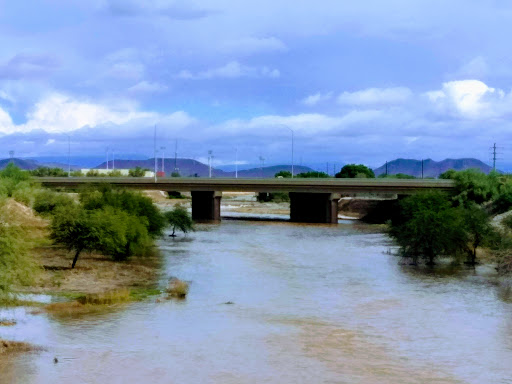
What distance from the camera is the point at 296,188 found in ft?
331

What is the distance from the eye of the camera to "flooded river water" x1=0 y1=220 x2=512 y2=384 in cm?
2394

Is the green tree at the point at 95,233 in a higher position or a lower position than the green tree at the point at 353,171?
lower

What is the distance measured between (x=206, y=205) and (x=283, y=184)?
11.0 meters

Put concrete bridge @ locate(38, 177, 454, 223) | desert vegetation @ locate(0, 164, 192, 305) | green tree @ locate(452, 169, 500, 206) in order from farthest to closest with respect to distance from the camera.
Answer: concrete bridge @ locate(38, 177, 454, 223), green tree @ locate(452, 169, 500, 206), desert vegetation @ locate(0, 164, 192, 305)

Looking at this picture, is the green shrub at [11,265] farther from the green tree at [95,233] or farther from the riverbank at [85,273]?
the green tree at [95,233]

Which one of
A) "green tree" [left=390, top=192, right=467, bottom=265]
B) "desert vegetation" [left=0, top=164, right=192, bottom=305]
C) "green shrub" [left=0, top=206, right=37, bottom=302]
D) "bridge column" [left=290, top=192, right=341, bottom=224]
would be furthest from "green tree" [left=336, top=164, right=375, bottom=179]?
"green shrub" [left=0, top=206, right=37, bottom=302]

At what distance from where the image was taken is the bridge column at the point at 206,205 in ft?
345

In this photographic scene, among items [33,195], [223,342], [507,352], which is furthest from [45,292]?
[33,195]

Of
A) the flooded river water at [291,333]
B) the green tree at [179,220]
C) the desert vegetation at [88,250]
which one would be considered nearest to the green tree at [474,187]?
→ the green tree at [179,220]

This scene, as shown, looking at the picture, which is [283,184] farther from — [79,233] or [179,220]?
[79,233]

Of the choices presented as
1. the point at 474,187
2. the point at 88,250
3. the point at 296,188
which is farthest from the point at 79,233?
the point at 474,187

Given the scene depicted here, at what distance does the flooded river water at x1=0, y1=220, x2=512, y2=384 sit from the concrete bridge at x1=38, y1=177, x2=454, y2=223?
159 feet

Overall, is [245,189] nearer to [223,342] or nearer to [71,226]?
[71,226]

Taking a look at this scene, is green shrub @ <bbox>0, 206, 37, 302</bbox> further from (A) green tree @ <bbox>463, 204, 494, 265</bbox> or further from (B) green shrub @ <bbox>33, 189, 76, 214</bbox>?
(B) green shrub @ <bbox>33, 189, 76, 214</bbox>
